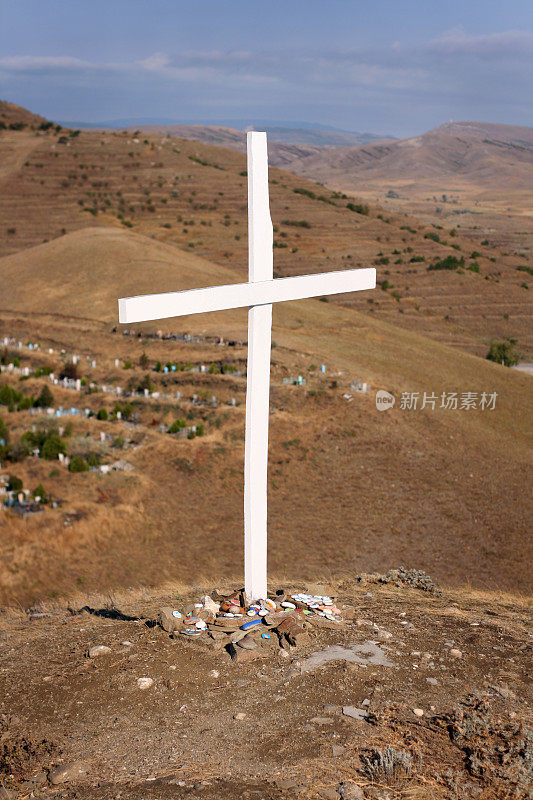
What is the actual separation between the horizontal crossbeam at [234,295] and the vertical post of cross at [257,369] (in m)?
0.14

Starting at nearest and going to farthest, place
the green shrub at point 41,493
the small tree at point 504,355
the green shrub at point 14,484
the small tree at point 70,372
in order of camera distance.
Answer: the green shrub at point 41,493 → the green shrub at point 14,484 → the small tree at point 70,372 → the small tree at point 504,355

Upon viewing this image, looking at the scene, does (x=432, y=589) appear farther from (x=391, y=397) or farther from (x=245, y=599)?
(x=391, y=397)

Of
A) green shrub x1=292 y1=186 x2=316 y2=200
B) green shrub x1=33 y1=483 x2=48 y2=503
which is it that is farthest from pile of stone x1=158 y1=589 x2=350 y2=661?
green shrub x1=292 y1=186 x2=316 y2=200

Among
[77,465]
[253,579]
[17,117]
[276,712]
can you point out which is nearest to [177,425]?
[77,465]

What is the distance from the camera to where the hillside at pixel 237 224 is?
46.3 meters

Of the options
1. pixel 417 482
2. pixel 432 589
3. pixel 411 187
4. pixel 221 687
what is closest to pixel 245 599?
pixel 221 687

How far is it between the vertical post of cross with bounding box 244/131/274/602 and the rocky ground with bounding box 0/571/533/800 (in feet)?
3.11

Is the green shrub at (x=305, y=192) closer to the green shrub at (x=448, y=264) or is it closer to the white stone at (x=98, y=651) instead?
the green shrub at (x=448, y=264)

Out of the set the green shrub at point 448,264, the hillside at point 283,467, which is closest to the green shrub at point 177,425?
the hillside at point 283,467

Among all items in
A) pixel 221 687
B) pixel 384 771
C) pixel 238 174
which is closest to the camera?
pixel 384 771

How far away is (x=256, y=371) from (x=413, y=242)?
178 feet

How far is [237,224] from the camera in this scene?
187ft

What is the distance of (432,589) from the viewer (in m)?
9.14

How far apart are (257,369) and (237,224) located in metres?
52.4
